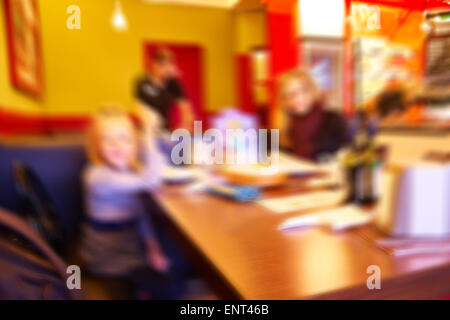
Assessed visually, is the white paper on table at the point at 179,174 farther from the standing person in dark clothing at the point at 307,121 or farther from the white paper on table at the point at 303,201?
the standing person in dark clothing at the point at 307,121

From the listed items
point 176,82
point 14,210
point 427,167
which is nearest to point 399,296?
point 427,167

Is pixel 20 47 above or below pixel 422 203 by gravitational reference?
above

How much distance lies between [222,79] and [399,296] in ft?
7.32

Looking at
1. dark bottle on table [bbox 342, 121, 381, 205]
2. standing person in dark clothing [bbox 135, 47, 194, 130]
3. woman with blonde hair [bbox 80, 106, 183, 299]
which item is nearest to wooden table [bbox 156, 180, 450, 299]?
dark bottle on table [bbox 342, 121, 381, 205]

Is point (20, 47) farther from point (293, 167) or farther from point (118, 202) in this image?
point (293, 167)

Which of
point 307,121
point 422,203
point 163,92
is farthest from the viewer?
point 307,121

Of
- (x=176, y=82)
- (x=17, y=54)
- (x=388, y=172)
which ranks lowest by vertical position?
(x=388, y=172)

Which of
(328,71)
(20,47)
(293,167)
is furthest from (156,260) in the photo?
(328,71)

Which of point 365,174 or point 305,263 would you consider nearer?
point 305,263

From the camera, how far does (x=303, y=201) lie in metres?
0.87

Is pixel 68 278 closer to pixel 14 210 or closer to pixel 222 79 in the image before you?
pixel 14 210

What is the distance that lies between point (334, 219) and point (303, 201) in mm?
201

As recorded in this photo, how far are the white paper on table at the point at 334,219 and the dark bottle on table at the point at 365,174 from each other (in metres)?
0.09

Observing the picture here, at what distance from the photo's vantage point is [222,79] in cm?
250
